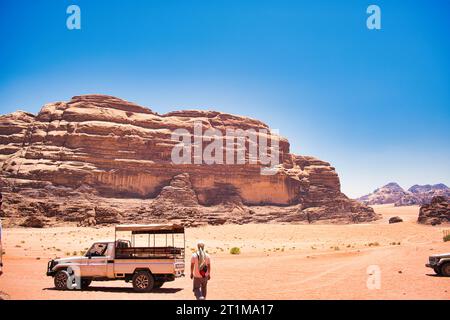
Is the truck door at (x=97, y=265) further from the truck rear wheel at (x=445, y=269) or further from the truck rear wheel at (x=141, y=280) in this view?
the truck rear wheel at (x=445, y=269)

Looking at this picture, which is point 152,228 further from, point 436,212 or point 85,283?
point 436,212

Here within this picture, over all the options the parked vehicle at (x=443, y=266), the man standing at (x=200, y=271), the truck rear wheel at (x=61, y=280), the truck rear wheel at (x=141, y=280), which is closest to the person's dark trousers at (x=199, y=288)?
the man standing at (x=200, y=271)

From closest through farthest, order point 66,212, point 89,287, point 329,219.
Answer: point 89,287
point 66,212
point 329,219

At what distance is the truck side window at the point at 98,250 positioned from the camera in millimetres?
16219

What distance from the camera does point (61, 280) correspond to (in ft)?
52.1

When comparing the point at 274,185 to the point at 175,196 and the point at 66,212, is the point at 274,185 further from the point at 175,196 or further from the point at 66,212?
the point at 66,212

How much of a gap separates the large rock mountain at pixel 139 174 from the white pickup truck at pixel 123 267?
63.4 meters

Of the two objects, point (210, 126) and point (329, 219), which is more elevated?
point (210, 126)

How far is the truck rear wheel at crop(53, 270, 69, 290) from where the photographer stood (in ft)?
51.8

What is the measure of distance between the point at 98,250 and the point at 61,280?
162 centimetres

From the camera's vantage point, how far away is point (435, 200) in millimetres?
70562

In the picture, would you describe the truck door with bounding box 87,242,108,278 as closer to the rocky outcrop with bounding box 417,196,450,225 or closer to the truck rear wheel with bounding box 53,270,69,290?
the truck rear wheel with bounding box 53,270,69,290

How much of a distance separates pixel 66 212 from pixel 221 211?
41.9 m
